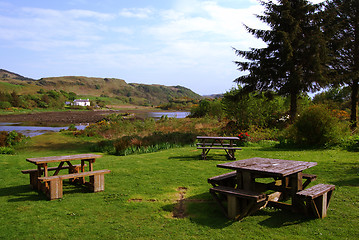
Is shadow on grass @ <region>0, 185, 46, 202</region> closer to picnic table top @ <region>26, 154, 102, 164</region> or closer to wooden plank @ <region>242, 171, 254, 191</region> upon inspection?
picnic table top @ <region>26, 154, 102, 164</region>

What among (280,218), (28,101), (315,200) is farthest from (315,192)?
(28,101)

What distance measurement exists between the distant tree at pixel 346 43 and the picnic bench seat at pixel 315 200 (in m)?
18.4

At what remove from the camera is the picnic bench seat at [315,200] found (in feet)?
15.3

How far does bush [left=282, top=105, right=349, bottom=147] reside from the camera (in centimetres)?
1333

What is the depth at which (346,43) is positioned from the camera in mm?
21234

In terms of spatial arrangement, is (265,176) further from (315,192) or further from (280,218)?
(315,192)

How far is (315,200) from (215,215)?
1800 mm

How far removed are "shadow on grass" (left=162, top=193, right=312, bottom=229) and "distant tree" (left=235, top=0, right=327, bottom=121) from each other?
15725 millimetres

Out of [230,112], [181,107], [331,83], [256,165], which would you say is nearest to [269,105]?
[230,112]

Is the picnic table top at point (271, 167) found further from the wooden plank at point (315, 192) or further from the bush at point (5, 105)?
the bush at point (5, 105)

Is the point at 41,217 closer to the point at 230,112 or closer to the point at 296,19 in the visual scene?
the point at 230,112

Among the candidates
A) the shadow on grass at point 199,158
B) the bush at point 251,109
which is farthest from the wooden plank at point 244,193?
the bush at point 251,109

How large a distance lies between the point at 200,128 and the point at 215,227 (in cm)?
1750

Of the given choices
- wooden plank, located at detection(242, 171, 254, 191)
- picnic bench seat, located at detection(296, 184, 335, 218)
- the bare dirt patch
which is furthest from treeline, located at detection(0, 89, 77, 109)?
picnic bench seat, located at detection(296, 184, 335, 218)
